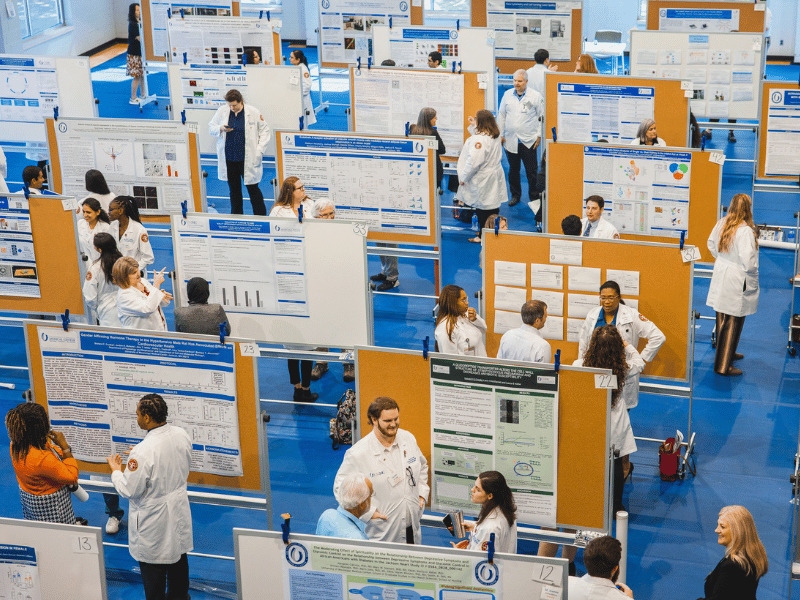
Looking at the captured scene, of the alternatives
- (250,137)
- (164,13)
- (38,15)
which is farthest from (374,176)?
(38,15)

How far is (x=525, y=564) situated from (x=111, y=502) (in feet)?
12.3

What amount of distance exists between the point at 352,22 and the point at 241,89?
4.21 m

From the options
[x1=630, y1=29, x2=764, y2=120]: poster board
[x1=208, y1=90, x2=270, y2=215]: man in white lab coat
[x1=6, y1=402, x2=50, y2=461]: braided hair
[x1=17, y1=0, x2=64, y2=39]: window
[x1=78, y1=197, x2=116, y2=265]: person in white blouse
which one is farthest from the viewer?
[x1=17, y1=0, x2=64, y2=39]: window

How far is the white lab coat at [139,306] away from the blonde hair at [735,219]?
4.62m

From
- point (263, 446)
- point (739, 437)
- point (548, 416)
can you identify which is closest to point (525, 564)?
point (548, 416)

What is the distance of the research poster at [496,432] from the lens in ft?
16.8

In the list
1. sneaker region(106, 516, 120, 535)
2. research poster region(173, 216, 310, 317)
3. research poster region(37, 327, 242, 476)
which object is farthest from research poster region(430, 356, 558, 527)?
sneaker region(106, 516, 120, 535)

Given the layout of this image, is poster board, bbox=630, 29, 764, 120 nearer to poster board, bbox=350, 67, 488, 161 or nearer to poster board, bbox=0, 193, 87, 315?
poster board, bbox=350, 67, 488, 161

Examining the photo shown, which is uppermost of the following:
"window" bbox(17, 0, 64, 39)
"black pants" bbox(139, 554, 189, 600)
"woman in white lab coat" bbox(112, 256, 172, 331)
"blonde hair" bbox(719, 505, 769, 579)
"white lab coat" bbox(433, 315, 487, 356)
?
"window" bbox(17, 0, 64, 39)

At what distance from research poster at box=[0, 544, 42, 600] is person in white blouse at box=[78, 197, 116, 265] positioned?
13.1ft

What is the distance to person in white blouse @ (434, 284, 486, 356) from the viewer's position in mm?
6309

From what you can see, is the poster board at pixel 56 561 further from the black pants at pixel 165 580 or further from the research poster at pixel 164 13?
the research poster at pixel 164 13

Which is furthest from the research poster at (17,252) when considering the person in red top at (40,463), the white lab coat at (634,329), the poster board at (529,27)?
the poster board at (529,27)

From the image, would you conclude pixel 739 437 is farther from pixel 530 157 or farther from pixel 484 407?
pixel 530 157
